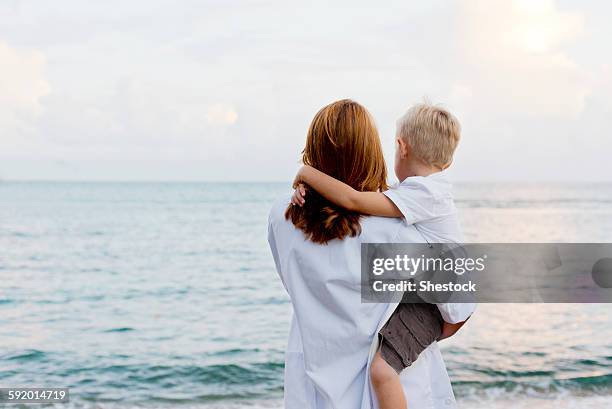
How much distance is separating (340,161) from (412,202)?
215 mm

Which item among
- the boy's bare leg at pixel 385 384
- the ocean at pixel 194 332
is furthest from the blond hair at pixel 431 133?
the ocean at pixel 194 332

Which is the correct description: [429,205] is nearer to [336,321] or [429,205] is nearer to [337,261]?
[337,261]

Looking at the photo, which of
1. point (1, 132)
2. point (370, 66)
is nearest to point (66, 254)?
point (370, 66)

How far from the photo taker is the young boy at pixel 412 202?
6.26 ft

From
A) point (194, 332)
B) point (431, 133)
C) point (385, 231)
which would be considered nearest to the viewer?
point (385, 231)

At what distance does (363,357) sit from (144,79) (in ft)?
98.4

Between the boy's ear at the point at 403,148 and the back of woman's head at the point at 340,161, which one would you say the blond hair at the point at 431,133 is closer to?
the boy's ear at the point at 403,148

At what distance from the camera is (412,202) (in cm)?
193

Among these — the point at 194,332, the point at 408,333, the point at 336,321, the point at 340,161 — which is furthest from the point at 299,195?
the point at 194,332

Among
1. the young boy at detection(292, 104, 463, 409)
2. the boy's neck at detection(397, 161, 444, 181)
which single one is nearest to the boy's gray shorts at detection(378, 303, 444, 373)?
the young boy at detection(292, 104, 463, 409)

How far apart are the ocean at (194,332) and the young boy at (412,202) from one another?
370 cm

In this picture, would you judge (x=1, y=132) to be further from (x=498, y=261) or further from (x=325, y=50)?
(x=498, y=261)

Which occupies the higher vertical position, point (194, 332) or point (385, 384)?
point (385, 384)

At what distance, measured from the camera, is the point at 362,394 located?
196cm
